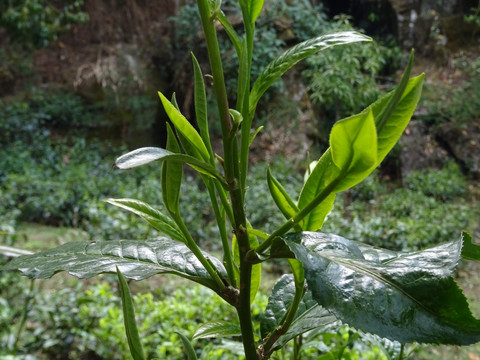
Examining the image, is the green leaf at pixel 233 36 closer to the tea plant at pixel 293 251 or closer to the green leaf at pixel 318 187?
the tea plant at pixel 293 251

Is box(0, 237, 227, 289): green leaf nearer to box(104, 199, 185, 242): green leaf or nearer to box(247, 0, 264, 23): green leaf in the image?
box(104, 199, 185, 242): green leaf

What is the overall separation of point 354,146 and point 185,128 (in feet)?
0.54

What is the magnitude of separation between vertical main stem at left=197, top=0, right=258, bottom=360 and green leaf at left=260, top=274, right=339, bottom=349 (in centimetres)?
5

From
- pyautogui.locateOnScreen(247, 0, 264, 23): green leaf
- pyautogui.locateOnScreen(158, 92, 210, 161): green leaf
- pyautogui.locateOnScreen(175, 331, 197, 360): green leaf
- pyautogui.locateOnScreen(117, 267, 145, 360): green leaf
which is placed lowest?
pyautogui.locateOnScreen(175, 331, 197, 360): green leaf

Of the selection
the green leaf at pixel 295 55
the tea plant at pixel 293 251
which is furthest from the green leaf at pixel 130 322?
the green leaf at pixel 295 55

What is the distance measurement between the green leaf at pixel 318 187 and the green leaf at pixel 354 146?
1.3 inches

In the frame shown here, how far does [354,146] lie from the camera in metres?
0.32

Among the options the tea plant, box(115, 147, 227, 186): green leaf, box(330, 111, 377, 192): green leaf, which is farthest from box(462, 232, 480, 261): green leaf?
box(115, 147, 227, 186): green leaf

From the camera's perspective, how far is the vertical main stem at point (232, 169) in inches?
14.6

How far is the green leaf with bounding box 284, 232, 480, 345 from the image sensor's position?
29cm

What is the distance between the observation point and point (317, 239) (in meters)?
0.37

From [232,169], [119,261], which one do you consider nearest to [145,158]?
[232,169]

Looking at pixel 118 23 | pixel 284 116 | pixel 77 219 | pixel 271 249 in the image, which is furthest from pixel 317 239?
pixel 118 23

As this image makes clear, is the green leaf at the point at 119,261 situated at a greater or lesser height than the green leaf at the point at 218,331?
greater
